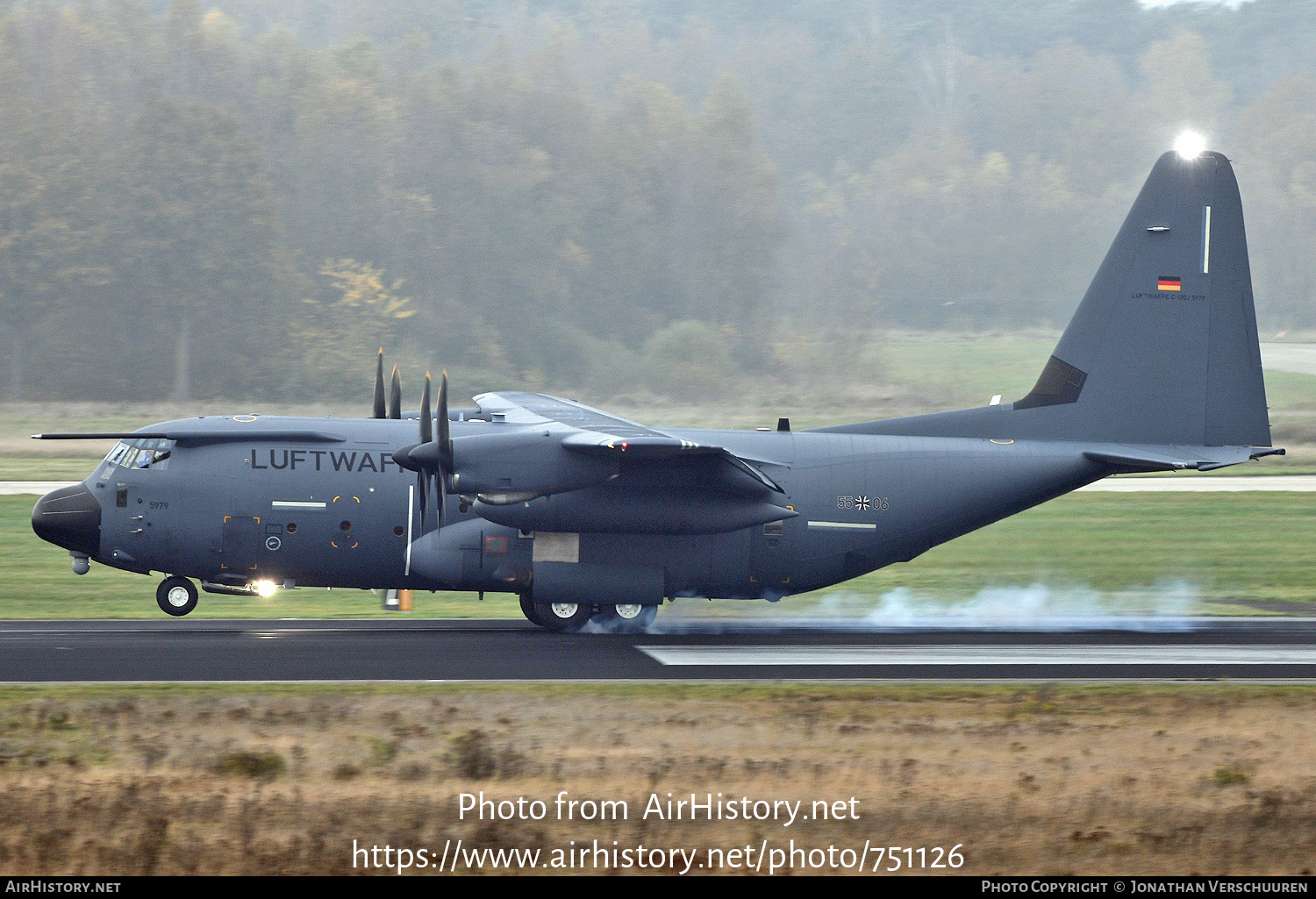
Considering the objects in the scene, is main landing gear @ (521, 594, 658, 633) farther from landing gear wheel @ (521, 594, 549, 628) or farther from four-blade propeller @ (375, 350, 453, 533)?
→ four-blade propeller @ (375, 350, 453, 533)

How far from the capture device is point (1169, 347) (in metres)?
22.7

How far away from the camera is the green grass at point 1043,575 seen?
85.3ft

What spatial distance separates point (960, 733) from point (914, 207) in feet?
241

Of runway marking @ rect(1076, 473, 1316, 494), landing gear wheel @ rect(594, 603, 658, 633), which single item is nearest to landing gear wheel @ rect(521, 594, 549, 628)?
landing gear wheel @ rect(594, 603, 658, 633)

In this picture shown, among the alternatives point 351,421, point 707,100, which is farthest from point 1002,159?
point 351,421

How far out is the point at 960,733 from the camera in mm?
14609

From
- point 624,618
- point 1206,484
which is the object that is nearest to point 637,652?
point 624,618

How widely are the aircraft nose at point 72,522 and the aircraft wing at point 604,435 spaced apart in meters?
6.42

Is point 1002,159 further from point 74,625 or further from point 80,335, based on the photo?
point 74,625

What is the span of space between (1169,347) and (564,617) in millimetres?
11034

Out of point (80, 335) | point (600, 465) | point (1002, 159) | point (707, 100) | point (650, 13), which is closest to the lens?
point (600, 465)

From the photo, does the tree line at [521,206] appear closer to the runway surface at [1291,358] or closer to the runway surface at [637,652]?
the runway surface at [1291,358]

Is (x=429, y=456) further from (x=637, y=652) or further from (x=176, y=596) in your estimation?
(x=176, y=596)

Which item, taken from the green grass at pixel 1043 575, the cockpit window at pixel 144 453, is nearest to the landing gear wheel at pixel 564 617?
the green grass at pixel 1043 575
